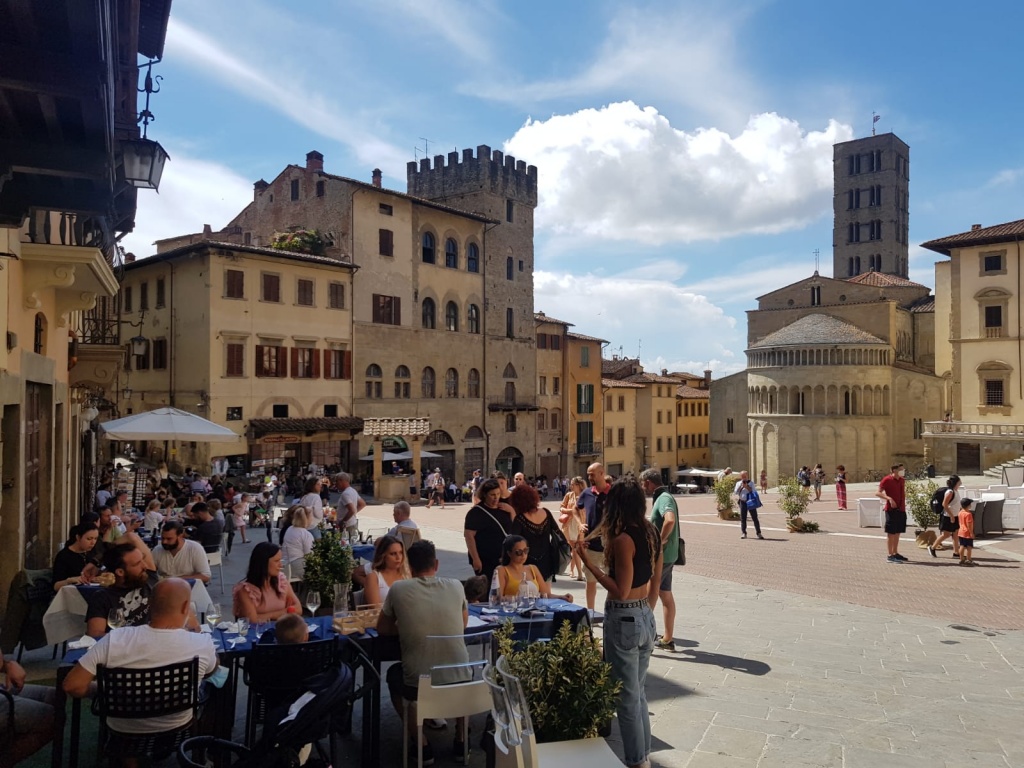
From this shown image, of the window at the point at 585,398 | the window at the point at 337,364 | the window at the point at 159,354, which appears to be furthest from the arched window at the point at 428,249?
the window at the point at 585,398

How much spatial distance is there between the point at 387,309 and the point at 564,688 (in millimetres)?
34415

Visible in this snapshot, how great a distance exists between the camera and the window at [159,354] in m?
32.0

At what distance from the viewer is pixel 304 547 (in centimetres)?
898

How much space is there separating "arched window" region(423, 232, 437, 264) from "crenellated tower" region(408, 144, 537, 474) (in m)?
3.94

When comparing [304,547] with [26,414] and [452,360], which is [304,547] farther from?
[452,360]

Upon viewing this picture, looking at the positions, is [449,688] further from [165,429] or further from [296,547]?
[165,429]

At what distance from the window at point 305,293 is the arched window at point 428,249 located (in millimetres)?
8142

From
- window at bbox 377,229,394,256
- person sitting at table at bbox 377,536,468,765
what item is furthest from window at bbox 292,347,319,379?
person sitting at table at bbox 377,536,468,765

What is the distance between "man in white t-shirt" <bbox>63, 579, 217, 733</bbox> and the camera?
4340mm

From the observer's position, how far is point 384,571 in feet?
21.3

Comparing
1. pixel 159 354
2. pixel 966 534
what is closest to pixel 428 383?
pixel 159 354

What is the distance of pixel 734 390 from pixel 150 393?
1911 inches

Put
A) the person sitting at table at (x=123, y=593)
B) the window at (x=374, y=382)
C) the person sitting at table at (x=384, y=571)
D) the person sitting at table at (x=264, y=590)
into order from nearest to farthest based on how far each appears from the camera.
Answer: the person sitting at table at (x=123, y=593), the person sitting at table at (x=264, y=590), the person sitting at table at (x=384, y=571), the window at (x=374, y=382)

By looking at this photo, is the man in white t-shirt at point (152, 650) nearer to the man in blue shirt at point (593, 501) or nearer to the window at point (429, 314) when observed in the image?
the man in blue shirt at point (593, 501)
